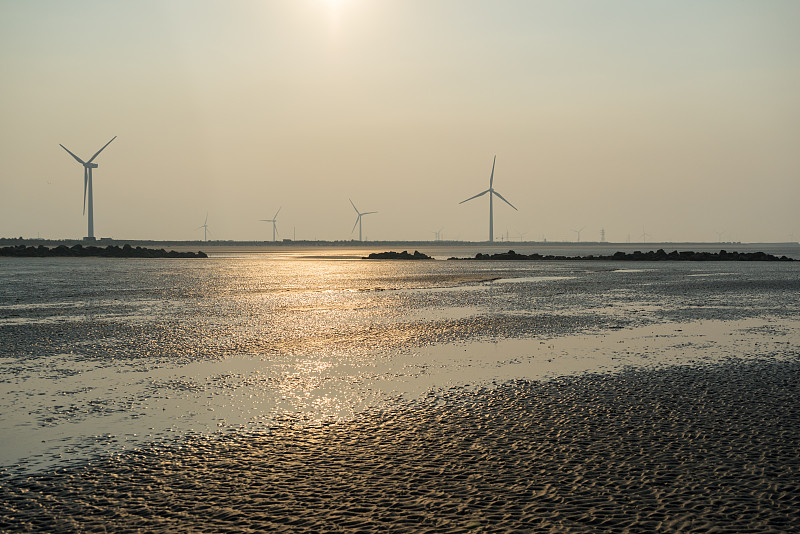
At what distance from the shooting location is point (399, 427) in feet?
29.6

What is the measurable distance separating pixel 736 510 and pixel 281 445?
469cm

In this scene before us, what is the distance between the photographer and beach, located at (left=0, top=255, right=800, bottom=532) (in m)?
6.15

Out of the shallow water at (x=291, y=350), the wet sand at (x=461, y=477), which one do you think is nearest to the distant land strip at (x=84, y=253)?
the shallow water at (x=291, y=350)

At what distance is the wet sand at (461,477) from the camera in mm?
5934

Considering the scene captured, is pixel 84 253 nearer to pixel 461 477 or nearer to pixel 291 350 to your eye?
pixel 291 350

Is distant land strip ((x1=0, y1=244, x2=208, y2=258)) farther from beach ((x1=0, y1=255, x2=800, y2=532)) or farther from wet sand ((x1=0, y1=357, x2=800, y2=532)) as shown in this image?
wet sand ((x1=0, y1=357, x2=800, y2=532))

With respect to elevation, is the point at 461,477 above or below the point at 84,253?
below

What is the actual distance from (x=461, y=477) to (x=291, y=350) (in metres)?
9.19

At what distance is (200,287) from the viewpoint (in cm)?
3856

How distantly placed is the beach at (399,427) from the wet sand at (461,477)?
0.09 ft

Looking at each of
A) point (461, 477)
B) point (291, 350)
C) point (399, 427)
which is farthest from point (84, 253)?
point (461, 477)

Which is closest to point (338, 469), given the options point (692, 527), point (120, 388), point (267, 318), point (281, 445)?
point (281, 445)

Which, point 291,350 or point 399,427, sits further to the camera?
point 291,350

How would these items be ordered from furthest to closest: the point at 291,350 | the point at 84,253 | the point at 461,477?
1. the point at 84,253
2. the point at 291,350
3. the point at 461,477
